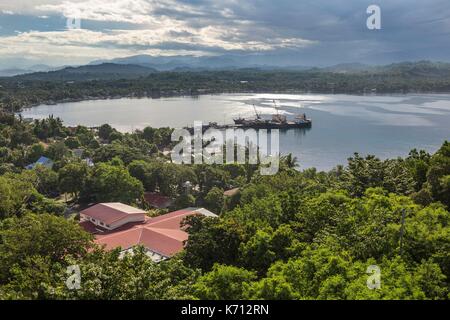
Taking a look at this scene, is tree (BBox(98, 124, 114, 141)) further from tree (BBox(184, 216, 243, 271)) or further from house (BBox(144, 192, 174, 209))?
tree (BBox(184, 216, 243, 271))

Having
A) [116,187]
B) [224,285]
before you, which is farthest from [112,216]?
[224,285]

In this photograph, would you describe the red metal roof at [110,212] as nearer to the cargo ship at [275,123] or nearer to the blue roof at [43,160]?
the blue roof at [43,160]

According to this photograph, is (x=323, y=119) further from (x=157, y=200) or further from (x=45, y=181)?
(x=45, y=181)

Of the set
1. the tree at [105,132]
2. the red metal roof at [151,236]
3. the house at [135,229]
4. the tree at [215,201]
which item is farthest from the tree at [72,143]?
the red metal roof at [151,236]

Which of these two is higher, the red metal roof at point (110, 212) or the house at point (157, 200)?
the red metal roof at point (110, 212)

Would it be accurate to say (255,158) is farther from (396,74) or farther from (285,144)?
(396,74)

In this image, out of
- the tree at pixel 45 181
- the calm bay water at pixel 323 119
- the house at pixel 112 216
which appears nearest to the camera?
the house at pixel 112 216

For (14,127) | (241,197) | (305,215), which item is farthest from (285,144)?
(305,215)
